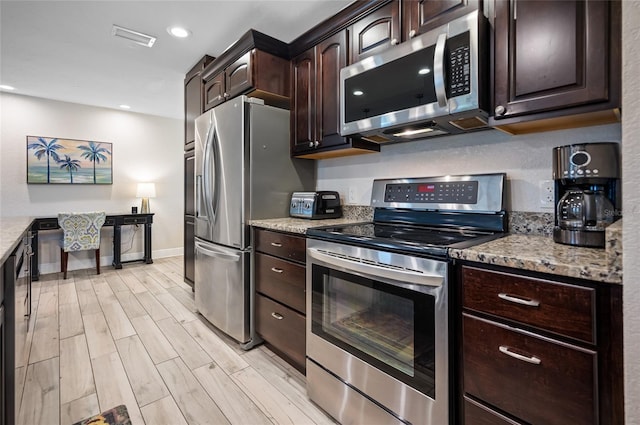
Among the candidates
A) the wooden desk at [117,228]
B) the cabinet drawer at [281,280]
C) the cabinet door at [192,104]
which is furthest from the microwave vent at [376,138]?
the wooden desk at [117,228]

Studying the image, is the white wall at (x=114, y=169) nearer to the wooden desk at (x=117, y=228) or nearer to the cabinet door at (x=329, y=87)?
the wooden desk at (x=117, y=228)

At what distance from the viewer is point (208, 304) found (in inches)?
98.8

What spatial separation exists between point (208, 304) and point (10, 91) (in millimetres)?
4224

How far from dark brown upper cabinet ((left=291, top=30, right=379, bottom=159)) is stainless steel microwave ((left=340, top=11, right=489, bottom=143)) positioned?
18 cm

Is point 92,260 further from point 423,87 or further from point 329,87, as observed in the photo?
point 423,87

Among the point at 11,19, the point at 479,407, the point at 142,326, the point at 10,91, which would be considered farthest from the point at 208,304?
the point at 10,91

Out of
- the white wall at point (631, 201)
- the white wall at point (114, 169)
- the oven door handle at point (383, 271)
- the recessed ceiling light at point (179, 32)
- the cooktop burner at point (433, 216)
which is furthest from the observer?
the white wall at point (114, 169)

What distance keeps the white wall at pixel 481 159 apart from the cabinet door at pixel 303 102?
→ 0.39 meters

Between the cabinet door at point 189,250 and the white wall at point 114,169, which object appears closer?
the cabinet door at point 189,250

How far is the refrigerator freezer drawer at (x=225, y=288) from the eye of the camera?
7.02ft

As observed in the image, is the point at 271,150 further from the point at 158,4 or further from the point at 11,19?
the point at 11,19

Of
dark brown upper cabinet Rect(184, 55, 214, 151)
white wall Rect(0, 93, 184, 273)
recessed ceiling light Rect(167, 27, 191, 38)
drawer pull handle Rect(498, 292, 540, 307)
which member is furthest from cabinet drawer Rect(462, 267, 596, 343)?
white wall Rect(0, 93, 184, 273)

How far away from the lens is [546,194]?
4.50ft

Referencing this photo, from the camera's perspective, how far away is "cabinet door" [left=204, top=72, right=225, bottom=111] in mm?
2580
